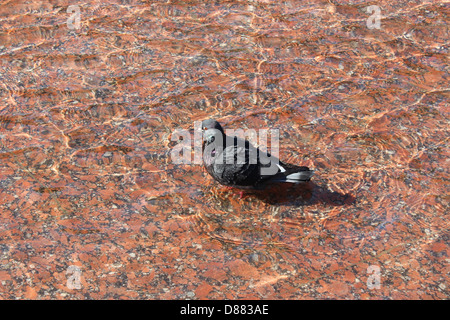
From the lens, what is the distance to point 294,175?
528 cm

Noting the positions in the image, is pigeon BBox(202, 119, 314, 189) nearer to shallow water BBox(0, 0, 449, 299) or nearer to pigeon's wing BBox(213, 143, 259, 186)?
pigeon's wing BBox(213, 143, 259, 186)

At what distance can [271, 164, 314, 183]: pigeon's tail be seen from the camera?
5.25 metres

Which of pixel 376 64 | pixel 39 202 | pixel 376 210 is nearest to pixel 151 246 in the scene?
pixel 39 202

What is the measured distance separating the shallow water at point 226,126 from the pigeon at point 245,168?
29 cm

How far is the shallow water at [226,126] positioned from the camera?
461cm

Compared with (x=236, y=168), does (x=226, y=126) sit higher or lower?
higher

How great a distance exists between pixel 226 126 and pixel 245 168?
1334 mm

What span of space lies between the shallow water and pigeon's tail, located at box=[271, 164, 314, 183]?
0.91ft

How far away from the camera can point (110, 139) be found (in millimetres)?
6133

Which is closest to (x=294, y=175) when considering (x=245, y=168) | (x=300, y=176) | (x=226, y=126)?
(x=300, y=176)

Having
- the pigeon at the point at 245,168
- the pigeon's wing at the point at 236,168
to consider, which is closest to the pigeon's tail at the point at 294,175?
the pigeon at the point at 245,168

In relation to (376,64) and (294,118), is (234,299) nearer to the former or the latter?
(294,118)

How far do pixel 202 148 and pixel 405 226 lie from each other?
2.43 meters

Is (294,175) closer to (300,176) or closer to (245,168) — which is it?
(300,176)
